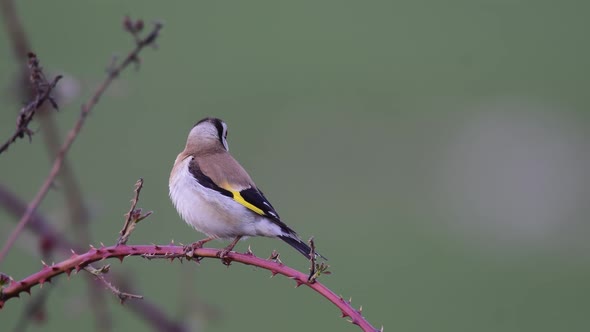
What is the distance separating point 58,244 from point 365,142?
18658 mm

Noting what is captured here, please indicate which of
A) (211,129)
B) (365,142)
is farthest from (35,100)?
(365,142)

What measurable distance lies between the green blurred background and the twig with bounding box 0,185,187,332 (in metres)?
7.74

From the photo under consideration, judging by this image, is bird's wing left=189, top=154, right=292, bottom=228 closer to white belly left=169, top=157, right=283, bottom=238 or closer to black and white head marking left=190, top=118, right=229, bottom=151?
white belly left=169, top=157, right=283, bottom=238

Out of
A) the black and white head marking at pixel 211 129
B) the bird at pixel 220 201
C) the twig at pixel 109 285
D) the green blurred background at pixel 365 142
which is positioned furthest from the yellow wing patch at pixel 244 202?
the green blurred background at pixel 365 142

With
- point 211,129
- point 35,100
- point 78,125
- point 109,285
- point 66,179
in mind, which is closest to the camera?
point 109,285

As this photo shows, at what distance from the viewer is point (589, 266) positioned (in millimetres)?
16812

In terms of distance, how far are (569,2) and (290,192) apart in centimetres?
1272

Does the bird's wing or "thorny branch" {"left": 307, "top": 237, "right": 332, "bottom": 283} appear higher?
the bird's wing

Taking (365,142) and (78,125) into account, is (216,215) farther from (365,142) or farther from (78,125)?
(365,142)

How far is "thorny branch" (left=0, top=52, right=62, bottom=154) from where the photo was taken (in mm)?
2855

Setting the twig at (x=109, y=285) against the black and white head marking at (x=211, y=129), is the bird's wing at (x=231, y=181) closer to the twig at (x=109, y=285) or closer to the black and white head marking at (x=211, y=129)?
the black and white head marking at (x=211, y=129)

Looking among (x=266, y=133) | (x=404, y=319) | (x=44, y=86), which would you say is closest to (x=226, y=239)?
(x=44, y=86)

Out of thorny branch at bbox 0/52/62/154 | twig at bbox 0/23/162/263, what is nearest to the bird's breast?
twig at bbox 0/23/162/263

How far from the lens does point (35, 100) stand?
290cm
